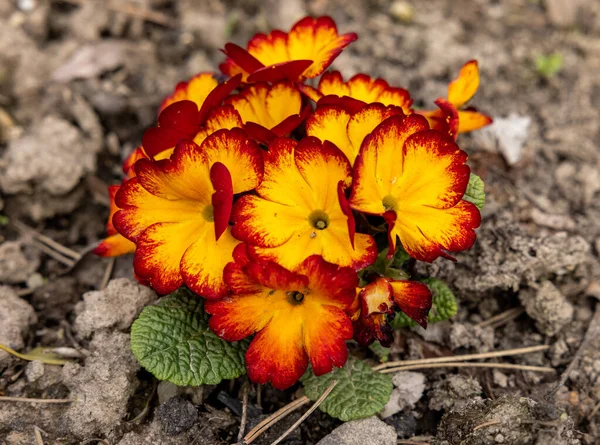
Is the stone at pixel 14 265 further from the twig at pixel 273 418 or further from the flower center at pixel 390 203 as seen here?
the flower center at pixel 390 203

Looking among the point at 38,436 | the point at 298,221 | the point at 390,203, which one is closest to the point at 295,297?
the point at 298,221

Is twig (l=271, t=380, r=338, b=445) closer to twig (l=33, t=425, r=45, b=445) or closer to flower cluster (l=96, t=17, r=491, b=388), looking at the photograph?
flower cluster (l=96, t=17, r=491, b=388)

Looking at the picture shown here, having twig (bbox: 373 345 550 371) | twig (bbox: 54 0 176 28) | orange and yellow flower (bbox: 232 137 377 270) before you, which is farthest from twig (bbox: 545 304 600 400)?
twig (bbox: 54 0 176 28)

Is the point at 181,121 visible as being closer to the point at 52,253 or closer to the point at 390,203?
the point at 390,203

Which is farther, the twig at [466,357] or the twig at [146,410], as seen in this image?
the twig at [466,357]

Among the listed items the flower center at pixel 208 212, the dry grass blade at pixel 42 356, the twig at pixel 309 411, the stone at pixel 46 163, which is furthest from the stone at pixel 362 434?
the stone at pixel 46 163

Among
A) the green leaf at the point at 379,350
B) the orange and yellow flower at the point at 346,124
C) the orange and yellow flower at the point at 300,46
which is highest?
the orange and yellow flower at the point at 300,46

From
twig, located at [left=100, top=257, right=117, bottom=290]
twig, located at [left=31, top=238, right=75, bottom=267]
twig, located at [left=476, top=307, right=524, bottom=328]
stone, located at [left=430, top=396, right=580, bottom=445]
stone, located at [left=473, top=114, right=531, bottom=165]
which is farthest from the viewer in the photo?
stone, located at [left=473, top=114, right=531, bottom=165]

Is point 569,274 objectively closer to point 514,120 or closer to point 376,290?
point 514,120
